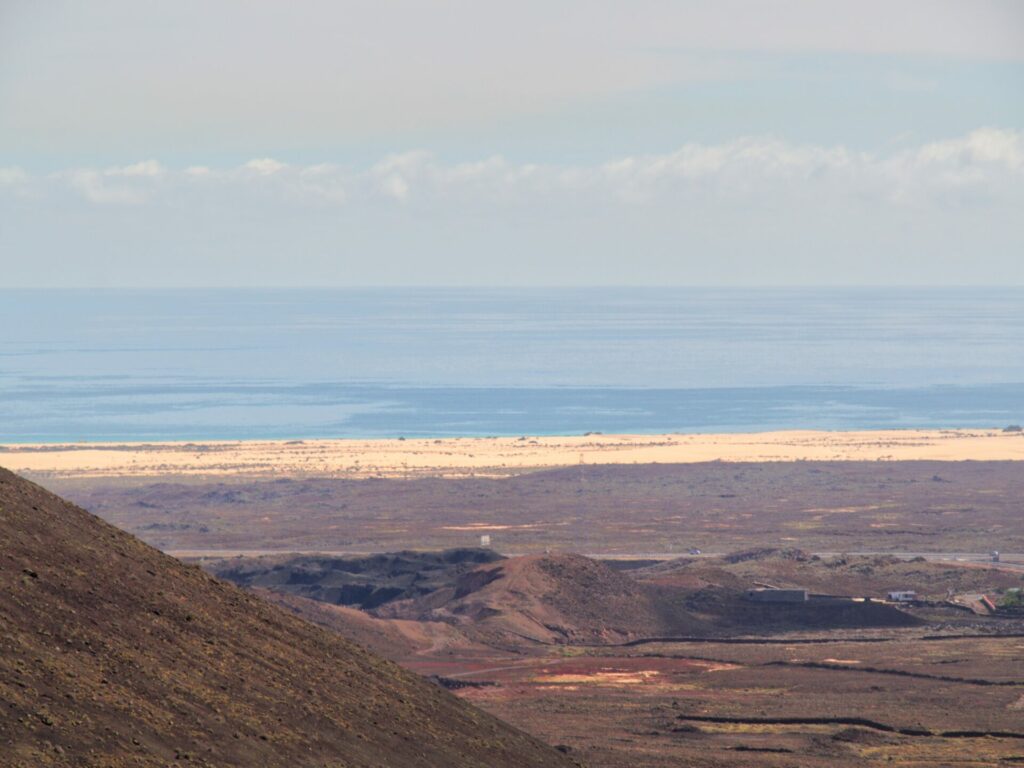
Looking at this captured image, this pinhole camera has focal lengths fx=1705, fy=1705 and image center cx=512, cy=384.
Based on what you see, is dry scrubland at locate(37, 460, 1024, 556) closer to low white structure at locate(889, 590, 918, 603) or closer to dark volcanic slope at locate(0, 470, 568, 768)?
low white structure at locate(889, 590, 918, 603)

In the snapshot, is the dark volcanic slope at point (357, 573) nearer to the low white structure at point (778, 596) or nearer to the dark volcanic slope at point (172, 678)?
the low white structure at point (778, 596)

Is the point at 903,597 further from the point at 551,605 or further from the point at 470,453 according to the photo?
the point at 470,453

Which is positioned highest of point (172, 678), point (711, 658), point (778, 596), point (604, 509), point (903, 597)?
point (604, 509)

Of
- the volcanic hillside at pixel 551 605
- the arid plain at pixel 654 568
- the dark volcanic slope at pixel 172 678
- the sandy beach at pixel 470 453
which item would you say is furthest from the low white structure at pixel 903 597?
the sandy beach at pixel 470 453

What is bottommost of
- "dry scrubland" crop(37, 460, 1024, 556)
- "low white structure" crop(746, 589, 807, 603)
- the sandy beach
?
"low white structure" crop(746, 589, 807, 603)

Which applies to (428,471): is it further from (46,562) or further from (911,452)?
(46,562)

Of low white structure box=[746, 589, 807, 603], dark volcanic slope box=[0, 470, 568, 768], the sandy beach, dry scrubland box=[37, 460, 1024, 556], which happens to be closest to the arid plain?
dry scrubland box=[37, 460, 1024, 556]

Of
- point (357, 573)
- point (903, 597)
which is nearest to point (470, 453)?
point (357, 573)
